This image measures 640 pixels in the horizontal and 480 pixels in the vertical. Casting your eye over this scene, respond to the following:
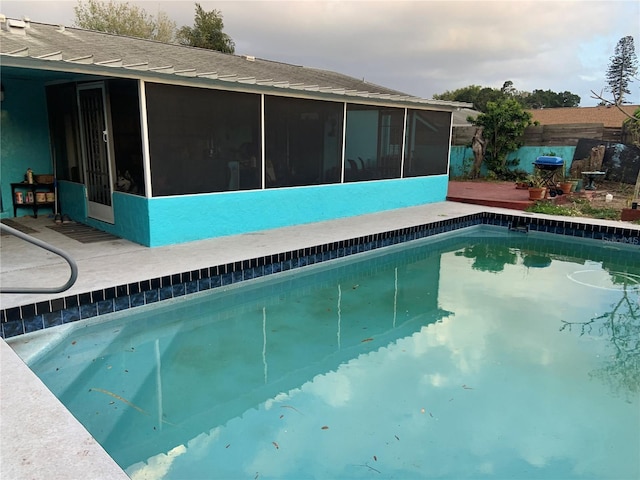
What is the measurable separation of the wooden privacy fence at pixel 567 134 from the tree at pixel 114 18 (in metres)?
19.8

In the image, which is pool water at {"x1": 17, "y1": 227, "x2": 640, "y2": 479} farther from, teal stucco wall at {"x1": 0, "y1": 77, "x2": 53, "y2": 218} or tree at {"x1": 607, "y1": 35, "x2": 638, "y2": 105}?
tree at {"x1": 607, "y1": 35, "x2": 638, "y2": 105}

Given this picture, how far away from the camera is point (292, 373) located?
349 cm

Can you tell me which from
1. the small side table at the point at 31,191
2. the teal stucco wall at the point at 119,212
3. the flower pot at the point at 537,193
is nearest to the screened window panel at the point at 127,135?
the teal stucco wall at the point at 119,212

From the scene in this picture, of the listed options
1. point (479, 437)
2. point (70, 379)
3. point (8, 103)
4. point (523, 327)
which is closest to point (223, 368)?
point (70, 379)

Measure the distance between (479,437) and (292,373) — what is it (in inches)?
55.9

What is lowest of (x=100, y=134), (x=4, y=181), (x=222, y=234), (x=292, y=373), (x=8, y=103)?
(x=292, y=373)

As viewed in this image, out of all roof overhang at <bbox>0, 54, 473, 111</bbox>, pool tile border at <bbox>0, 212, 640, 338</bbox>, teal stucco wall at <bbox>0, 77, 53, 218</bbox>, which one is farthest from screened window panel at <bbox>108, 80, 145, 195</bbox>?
teal stucco wall at <bbox>0, 77, 53, 218</bbox>

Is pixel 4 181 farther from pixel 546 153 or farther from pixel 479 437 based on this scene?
pixel 546 153

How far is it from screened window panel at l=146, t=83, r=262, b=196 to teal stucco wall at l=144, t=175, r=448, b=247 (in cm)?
18

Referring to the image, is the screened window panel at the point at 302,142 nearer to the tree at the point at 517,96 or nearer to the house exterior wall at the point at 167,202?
the house exterior wall at the point at 167,202

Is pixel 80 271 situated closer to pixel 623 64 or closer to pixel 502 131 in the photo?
pixel 502 131

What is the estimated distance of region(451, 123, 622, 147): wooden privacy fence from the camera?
40.1 feet

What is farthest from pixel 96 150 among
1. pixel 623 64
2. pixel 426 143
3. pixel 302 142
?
pixel 623 64

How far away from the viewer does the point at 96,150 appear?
6.61m
